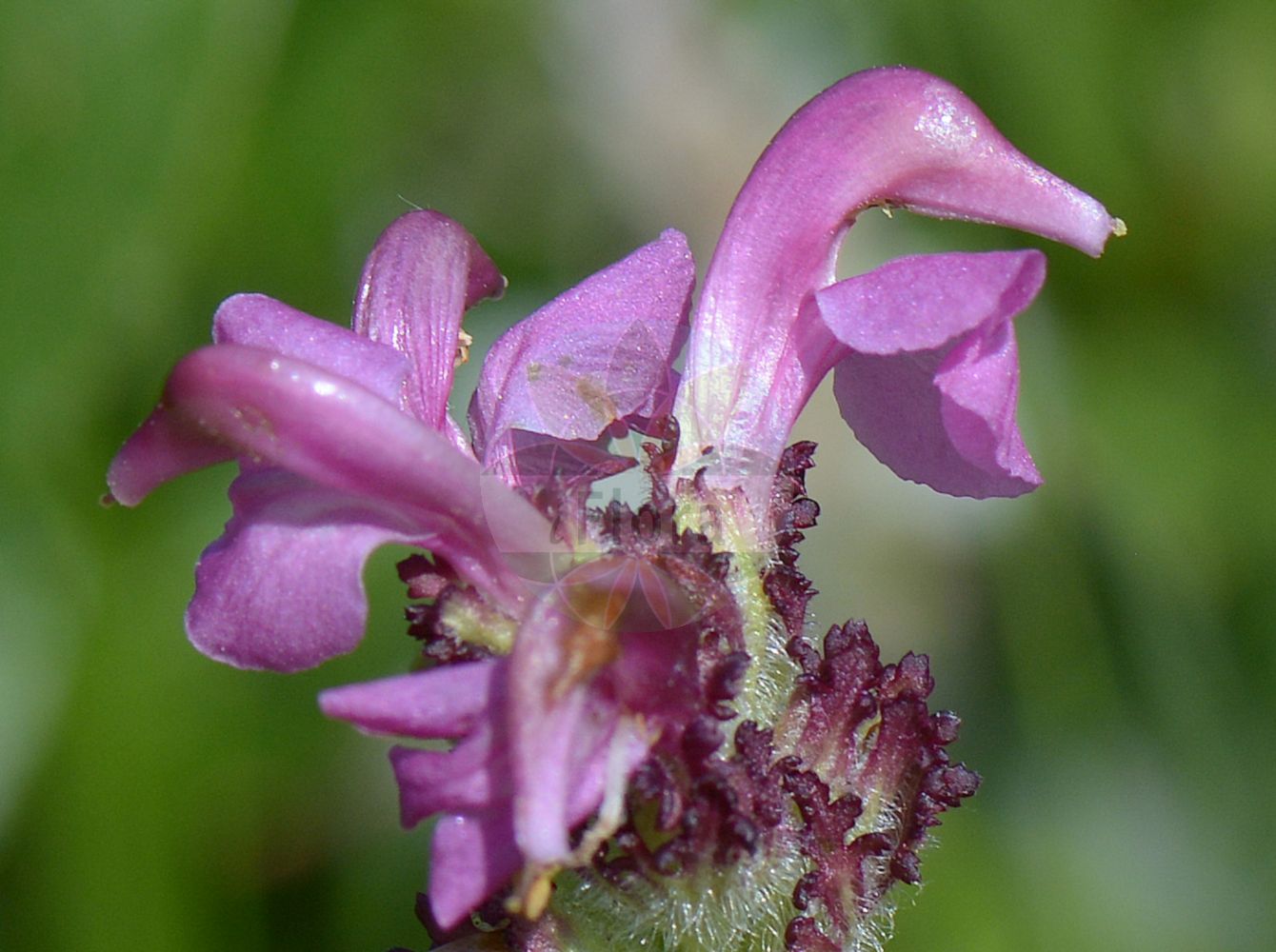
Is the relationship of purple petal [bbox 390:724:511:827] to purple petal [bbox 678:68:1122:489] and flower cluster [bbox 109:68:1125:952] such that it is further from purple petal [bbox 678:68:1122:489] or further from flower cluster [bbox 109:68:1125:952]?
purple petal [bbox 678:68:1122:489]

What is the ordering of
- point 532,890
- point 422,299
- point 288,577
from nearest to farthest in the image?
point 532,890, point 288,577, point 422,299

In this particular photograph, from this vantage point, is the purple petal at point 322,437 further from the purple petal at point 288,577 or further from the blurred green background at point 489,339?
the blurred green background at point 489,339

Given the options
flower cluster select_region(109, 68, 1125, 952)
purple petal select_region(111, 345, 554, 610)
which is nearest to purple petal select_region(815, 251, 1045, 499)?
flower cluster select_region(109, 68, 1125, 952)

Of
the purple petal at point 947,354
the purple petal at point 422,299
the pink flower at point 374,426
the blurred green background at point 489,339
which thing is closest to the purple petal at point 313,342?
the pink flower at point 374,426

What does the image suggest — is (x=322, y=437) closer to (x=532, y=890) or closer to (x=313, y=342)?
(x=313, y=342)

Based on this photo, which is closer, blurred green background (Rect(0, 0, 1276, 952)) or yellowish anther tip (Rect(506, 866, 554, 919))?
yellowish anther tip (Rect(506, 866, 554, 919))

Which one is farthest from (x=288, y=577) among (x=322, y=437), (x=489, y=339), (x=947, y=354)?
(x=489, y=339)
